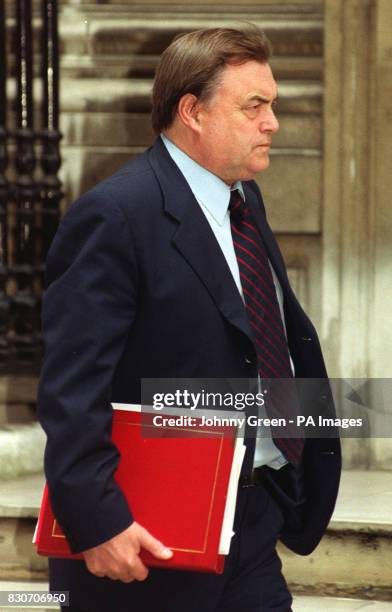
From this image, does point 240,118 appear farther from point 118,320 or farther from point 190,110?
point 118,320

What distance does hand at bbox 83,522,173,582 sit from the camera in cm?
226

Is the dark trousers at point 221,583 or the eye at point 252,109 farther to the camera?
the eye at point 252,109

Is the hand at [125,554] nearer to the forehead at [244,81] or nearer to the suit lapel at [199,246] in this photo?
the suit lapel at [199,246]

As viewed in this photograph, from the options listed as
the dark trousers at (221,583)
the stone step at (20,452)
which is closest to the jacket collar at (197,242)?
the dark trousers at (221,583)

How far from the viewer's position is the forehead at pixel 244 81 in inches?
100.0

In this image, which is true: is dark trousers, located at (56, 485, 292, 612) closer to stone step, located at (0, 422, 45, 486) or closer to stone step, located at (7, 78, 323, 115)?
stone step, located at (0, 422, 45, 486)

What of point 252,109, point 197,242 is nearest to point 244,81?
point 252,109

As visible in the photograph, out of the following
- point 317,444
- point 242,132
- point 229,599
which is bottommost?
point 229,599

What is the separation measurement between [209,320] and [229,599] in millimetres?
552

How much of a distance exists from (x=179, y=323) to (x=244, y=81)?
0.50 metres

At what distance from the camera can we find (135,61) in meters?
5.50

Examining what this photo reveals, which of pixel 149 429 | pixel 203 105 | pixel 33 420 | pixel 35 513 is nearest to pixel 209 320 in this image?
pixel 149 429

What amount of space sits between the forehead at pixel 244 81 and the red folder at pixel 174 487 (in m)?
0.66

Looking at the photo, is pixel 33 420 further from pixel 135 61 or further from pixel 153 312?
pixel 153 312
